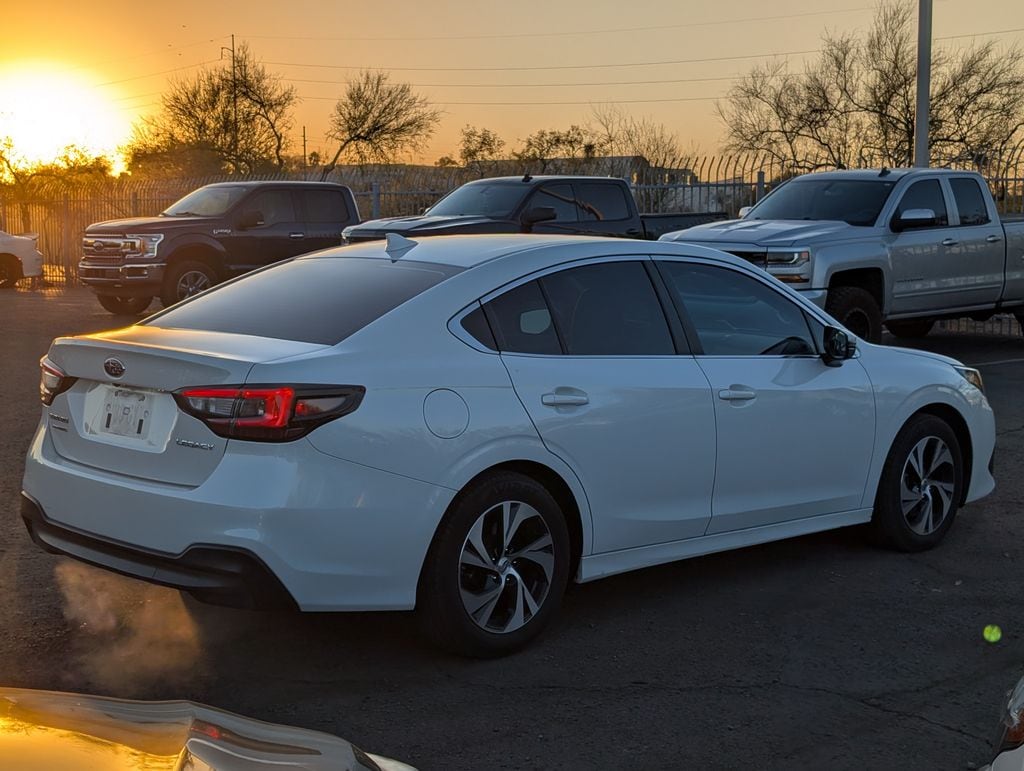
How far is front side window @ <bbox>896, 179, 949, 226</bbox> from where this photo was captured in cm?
1405

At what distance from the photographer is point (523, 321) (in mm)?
5375

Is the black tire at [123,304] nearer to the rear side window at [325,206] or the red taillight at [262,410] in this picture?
the rear side window at [325,206]

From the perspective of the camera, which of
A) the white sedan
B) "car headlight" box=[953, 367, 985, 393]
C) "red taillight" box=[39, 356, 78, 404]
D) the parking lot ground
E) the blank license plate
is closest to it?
the parking lot ground

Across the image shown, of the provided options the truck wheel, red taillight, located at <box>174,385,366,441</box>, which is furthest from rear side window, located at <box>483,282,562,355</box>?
the truck wheel

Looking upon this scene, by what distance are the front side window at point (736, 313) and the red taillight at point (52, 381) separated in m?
2.53

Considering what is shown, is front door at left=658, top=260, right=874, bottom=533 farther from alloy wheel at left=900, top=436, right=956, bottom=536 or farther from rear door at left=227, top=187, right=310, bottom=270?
rear door at left=227, top=187, right=310, bottom=270

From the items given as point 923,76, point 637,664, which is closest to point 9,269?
point 923,76

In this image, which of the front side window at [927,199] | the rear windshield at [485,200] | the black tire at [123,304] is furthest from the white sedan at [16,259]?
the front side window at [927,199]

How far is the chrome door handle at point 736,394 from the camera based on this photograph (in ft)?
19.2

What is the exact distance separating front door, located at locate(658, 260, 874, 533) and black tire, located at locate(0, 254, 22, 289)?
22817 millimetres

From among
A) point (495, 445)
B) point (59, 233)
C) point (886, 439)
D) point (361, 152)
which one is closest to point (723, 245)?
point (886, 439)

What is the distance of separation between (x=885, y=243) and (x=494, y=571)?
9.46m

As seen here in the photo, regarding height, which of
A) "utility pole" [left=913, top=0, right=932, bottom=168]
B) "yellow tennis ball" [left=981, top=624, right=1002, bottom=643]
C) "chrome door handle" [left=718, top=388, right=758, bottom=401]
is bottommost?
"yellow tennis ball" [left=981, top=624, right=1002, bottom=643]

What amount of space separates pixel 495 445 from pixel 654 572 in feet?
6.06
